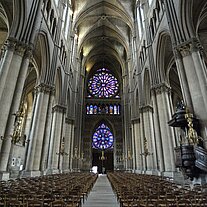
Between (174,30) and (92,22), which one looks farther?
(92,22)

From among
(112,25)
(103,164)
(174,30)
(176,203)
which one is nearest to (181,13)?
(174,30)

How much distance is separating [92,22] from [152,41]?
56.0 ft

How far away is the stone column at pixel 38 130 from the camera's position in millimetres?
12690

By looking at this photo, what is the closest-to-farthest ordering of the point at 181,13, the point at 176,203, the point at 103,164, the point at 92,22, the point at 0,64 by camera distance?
the point at 176,203 < the point at 0,64 < the point at 181,13 < the point at 92,22 < the point at 103,164

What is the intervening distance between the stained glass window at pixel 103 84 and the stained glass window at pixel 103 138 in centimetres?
676

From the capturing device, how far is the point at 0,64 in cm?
999

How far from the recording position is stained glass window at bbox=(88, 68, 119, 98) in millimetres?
38125

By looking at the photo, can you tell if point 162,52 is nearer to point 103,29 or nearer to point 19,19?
point 19,19

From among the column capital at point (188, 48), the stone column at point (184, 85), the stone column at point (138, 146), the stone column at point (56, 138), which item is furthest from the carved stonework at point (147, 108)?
the column capital at point (188, 48)

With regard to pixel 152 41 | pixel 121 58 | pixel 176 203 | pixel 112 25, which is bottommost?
pixel 176 203

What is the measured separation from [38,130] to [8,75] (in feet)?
18.9

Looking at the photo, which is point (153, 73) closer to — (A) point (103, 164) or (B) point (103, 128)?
(B) point (103, 128)

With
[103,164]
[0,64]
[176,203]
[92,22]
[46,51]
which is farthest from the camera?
[103,164]

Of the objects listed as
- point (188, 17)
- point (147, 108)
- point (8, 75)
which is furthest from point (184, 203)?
→ point (147, 108)
